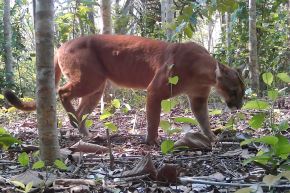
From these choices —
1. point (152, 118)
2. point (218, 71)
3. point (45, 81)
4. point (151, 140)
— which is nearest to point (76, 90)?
point (152, 118)

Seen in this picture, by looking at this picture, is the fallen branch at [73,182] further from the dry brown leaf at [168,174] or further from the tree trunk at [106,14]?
the tree trunk at [106,14]

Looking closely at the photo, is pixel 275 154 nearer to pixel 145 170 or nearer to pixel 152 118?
pixel 145 170

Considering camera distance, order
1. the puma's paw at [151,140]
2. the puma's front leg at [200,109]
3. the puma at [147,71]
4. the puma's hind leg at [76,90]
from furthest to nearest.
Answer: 1. the puma's hind leg at [76,90]
2. the puma's front leg at [200,109]
3. the puma at [147,71]
4. the puma's paw at [151,140]

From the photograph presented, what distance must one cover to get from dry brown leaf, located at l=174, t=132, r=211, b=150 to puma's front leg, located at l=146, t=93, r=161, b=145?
2.44ft

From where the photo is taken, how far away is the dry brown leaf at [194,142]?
4.06 meters

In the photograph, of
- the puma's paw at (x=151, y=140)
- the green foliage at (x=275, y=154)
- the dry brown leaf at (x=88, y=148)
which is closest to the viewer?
the green foliage at (x=275, y=154)

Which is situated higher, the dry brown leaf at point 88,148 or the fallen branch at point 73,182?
the dry brown leaf at point 88,148

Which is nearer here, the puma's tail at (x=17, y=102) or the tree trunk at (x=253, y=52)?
the puma's tail at (x=17, y=102)

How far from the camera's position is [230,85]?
571 cm

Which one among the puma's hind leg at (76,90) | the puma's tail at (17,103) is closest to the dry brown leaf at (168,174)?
the puma's tail at (17,103)

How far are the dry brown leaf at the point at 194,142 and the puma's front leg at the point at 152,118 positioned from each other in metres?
0.74

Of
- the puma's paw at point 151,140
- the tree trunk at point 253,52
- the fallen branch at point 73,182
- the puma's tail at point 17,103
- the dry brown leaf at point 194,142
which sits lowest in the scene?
the fallen branch at point 73,182

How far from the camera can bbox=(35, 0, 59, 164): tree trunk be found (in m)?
3.11

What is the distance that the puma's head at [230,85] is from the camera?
565cm
